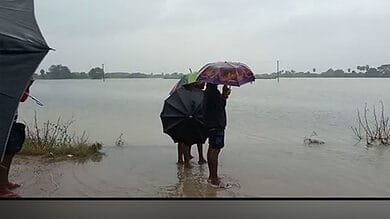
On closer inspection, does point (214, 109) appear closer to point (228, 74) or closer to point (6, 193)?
point (228, 74)

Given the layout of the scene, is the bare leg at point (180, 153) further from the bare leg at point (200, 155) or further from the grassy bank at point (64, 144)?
the grassy bank at point (64, 144)

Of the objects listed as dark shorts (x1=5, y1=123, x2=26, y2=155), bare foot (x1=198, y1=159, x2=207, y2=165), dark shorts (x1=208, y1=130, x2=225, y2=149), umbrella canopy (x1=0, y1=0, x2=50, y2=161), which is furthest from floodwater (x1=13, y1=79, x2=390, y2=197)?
umbrella canopy (x1=0, y1=0, x2=50, y2=161)

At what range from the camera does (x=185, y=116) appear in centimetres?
346

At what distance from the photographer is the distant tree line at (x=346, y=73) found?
3173 millimetres

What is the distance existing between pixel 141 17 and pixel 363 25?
1.55 metres

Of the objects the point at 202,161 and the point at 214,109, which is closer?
the point at 214,109

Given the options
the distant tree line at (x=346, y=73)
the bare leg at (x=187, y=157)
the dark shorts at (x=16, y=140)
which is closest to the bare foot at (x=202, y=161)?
the bare leg at (x=187, y=157)

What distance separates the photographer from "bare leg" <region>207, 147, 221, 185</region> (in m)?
3.39

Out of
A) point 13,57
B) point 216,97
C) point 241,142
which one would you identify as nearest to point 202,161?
point 241,142

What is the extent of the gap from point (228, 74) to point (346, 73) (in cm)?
87

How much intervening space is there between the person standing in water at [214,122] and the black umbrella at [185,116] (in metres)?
0.07

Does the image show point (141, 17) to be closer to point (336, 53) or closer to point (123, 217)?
point (336, 53)

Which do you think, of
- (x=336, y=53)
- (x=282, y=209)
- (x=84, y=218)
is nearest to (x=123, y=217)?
(x=84, y=218)

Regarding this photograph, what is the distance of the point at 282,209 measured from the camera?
2168 millimetres
